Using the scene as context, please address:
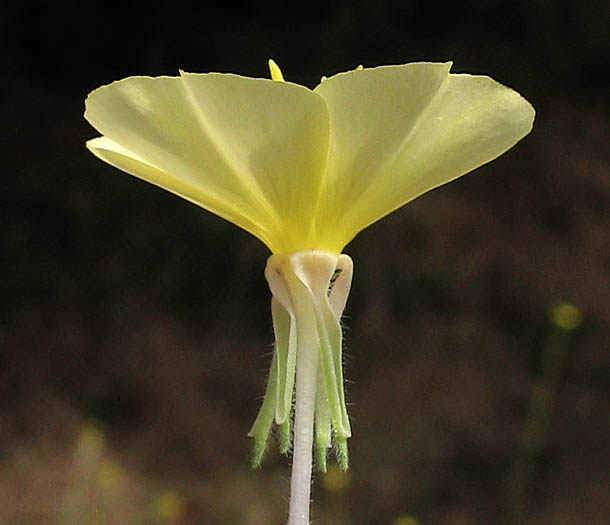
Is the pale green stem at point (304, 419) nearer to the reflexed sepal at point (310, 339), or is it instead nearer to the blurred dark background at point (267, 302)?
the reflexed sepal at point (310, 339)

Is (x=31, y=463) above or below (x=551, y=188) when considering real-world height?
below

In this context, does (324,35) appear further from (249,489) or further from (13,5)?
(249,489)

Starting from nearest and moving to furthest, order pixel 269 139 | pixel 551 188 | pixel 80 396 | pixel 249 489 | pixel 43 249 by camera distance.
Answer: pixel 269 139
pixel 249 489
pixel 80 396
pixel 43 249
pixel 551 188

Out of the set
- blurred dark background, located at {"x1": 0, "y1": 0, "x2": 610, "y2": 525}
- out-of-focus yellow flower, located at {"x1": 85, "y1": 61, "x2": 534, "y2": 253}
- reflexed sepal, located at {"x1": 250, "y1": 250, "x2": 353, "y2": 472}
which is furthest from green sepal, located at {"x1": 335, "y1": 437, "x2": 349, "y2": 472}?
blurred dark background, located at {"x1": 0, "y1": 0, "x2": 610, "y2": 525}

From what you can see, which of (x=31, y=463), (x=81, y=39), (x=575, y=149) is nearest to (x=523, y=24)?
(x=575, y=149)

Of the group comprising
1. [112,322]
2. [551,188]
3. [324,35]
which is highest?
[324,35]

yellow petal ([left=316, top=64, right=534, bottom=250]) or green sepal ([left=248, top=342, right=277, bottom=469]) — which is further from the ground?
yellow petal ([left=316, top=64, right=534, bottom=250])

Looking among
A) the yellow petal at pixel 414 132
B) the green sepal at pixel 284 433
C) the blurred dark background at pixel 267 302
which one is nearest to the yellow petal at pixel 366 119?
the yellow petal at pixel 414 132

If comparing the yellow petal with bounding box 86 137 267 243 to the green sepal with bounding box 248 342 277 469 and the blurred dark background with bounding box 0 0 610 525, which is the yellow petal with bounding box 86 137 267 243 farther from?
the blurred dark background with bounding box 0 0 610 525

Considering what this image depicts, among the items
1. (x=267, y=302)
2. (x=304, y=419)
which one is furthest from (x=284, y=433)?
(x=267, y=302)
